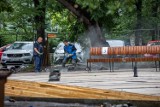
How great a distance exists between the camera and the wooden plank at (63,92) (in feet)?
30.1

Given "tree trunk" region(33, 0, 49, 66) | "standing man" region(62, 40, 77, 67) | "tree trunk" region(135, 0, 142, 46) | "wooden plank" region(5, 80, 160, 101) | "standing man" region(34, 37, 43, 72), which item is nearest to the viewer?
A: "wooden plank" region(5, 80, 160, 101)

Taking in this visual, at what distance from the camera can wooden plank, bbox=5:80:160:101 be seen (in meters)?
9.16

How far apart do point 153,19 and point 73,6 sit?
5785 mm

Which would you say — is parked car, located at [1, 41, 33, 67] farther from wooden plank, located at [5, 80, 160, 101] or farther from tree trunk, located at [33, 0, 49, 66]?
wooden plank, located at [5, 80, 160, 101]

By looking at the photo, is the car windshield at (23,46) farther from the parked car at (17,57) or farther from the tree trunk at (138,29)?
the tree trunk at (138,29)

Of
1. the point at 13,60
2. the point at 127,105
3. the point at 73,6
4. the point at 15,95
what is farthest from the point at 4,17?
the point at 127,105

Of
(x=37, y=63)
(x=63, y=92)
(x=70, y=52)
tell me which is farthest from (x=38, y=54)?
(x=63, y=92)

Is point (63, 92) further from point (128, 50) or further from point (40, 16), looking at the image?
point (40, 16)

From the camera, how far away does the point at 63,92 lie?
373 inches

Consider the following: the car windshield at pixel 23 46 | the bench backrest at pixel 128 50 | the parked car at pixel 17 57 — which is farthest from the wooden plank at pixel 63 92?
A: the car windshield at pixel 23 46

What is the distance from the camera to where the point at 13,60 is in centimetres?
2577

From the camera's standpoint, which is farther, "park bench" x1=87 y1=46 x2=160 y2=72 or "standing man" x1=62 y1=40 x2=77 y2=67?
"standing man" x1=62 y1=40 x2=77 y2=67

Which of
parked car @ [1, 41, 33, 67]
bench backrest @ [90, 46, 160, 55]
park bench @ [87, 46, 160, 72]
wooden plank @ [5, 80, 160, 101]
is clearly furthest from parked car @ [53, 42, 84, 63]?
wooden plank @ [5, 80, 160, 101]

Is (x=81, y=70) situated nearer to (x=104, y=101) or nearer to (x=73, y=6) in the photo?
(x=73, y=6)
